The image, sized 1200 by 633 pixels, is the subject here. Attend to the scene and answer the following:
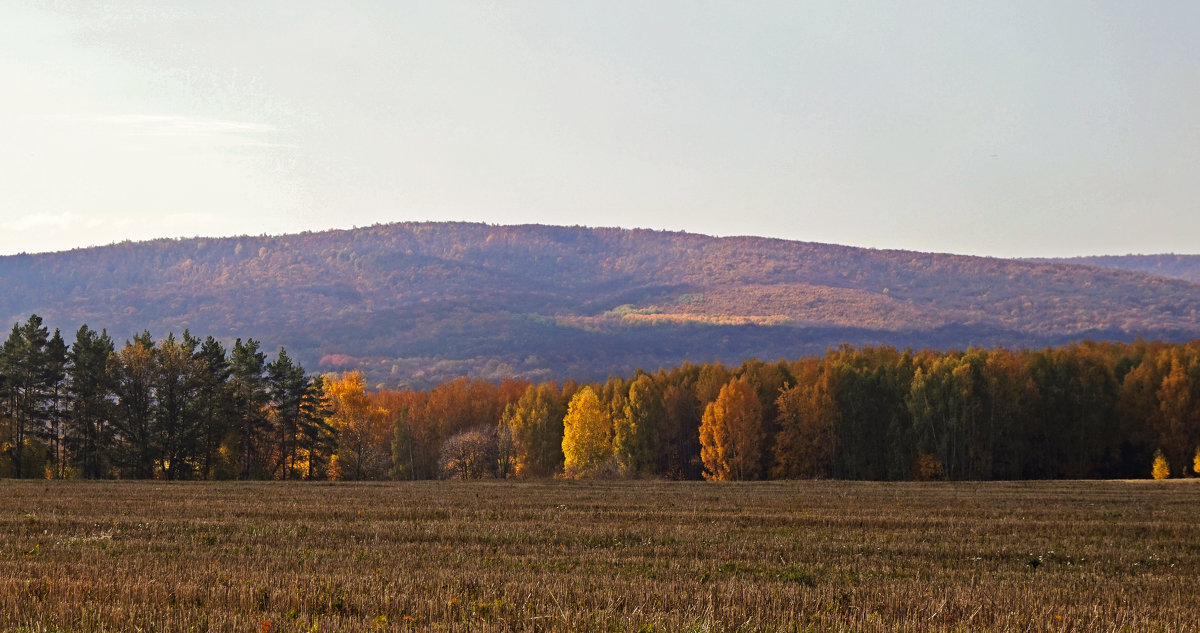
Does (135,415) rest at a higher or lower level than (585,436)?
higher

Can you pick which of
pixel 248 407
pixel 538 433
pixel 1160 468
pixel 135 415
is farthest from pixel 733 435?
pixel 135 415

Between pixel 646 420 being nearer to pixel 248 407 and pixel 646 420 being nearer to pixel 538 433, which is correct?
pixel 538 433

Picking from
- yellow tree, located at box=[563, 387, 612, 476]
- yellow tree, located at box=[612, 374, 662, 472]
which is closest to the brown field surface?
yellow tree, located at box=[612, 374, 662, 472]

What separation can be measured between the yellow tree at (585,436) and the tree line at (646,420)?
0.22 metres

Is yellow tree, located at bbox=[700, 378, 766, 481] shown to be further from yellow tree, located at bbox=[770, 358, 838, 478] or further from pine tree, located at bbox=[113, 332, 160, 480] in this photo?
pine tree, located at bbox=[113, 332, 160, 480]

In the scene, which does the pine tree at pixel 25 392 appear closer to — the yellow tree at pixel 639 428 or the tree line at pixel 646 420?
the tree line at pixel 646 420

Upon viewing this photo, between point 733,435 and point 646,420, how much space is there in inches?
482

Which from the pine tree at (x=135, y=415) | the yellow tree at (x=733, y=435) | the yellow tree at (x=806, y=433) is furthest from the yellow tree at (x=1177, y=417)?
the pine tree at (x=135, y=415)

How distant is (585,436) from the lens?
112500 millimetres

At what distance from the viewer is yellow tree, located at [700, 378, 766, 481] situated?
333 ft

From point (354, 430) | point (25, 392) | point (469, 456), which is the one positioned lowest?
point (469, 456)

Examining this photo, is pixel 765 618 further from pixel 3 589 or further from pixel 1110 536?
pixel 1110 536

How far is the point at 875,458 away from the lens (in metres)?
100

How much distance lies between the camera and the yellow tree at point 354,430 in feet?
335
